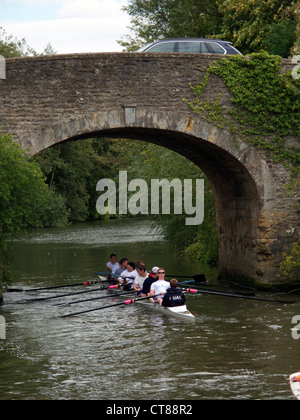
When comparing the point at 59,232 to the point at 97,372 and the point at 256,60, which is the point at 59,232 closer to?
the point at 256,60

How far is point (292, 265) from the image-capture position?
15.4 metres

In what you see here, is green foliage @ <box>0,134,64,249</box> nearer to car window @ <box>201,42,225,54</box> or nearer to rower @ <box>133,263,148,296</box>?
rower @ <box>133,263,148,296</box>

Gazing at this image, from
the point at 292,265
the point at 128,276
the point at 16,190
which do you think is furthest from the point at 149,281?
the point at 16,190

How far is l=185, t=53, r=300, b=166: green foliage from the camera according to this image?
49.2 ft

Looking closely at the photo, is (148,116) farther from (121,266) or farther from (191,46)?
(121,266)

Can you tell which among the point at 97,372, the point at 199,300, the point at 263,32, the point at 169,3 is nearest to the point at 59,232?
the point at 169,3

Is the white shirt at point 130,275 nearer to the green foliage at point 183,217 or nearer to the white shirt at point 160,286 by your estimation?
the white shirt at point 160,286

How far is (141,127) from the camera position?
574 inches

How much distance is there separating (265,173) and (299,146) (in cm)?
101

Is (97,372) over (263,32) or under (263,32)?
under

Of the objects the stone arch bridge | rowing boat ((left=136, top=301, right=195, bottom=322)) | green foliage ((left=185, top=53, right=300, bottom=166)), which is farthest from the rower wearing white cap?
green foliage ((left=185, top=53, right=300, bottom=166))

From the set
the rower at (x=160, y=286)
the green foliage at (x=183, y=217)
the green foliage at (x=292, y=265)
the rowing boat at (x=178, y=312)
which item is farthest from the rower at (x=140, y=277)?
the green foliage at (x=183, y=217)

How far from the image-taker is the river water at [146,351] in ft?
29.2

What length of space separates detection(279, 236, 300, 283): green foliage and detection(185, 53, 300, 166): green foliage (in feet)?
6.18
